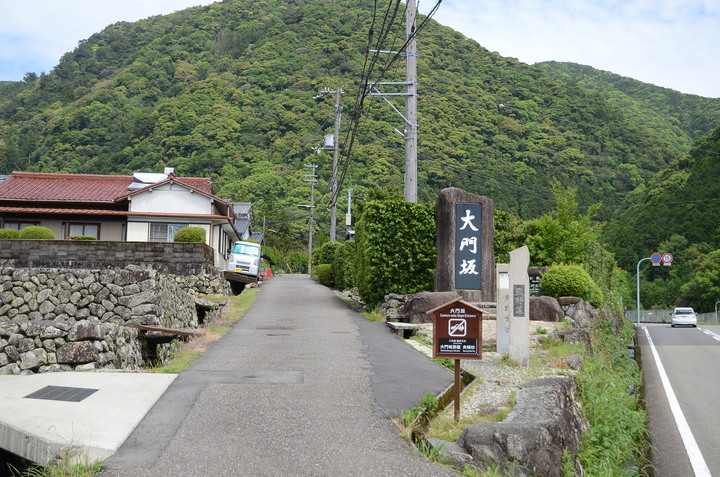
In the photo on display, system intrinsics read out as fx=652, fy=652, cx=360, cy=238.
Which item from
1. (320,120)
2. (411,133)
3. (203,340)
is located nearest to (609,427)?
(203,340)

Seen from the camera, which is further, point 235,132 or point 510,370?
point 235,132

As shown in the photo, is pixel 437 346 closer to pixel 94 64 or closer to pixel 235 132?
pixel 235 132

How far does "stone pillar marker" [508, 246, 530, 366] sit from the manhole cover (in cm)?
687

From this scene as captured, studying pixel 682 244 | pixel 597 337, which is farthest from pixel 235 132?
pixel 597 337

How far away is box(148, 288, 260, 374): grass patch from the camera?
10.6 meters

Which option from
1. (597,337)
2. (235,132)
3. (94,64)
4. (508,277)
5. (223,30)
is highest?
(223,30)

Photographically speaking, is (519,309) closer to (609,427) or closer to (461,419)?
(609,427)

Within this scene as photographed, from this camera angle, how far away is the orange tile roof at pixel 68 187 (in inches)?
1224

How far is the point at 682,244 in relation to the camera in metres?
60.7

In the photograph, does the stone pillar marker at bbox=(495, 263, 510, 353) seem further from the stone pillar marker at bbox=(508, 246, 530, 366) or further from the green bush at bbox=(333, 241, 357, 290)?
the green bush at bbox=(333, 241, 357, 290)

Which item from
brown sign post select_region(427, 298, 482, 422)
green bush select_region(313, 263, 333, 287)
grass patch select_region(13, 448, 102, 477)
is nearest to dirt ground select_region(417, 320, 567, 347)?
brown sign post select_region(427, 298, 482, 422)

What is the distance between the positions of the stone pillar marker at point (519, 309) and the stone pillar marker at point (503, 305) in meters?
0.54

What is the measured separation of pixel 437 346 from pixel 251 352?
4.97 metres

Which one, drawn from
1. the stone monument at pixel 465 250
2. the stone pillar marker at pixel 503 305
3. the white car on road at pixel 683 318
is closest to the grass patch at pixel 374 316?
the stone monument at pixel 465 250
